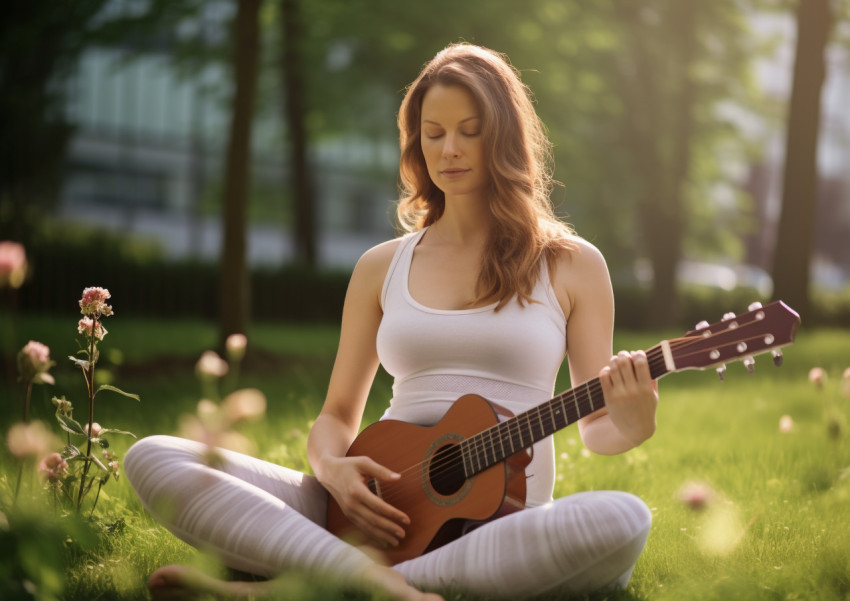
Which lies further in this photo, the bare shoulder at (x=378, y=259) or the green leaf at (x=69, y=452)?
the bare shoulder at (x=378, y=259)

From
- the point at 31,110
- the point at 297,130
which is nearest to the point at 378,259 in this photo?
the point at 297,130

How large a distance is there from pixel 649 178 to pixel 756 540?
14.2 metres

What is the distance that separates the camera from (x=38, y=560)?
199 centimetres

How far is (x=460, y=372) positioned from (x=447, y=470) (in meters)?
0.35

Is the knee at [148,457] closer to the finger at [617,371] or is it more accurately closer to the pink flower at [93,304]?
the pink flower at [93,304]

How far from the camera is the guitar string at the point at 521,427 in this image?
253 centimetres

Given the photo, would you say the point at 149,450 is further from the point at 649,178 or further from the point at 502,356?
the point at 649,178

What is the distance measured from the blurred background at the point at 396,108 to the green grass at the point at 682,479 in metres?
2.09

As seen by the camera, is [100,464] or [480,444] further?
[100,464]

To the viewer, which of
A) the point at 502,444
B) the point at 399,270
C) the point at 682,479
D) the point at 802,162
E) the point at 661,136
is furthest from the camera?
the point at 661,136

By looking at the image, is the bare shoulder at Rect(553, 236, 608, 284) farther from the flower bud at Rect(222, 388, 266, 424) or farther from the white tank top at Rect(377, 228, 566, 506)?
the flower bud at Rect(222, 388, 266, 424)

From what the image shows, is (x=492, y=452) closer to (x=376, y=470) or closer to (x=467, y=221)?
(x=376, y=470)

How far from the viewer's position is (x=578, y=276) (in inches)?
125

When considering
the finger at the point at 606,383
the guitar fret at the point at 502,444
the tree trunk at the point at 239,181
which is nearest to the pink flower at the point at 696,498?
the finger at the point at 606,383
